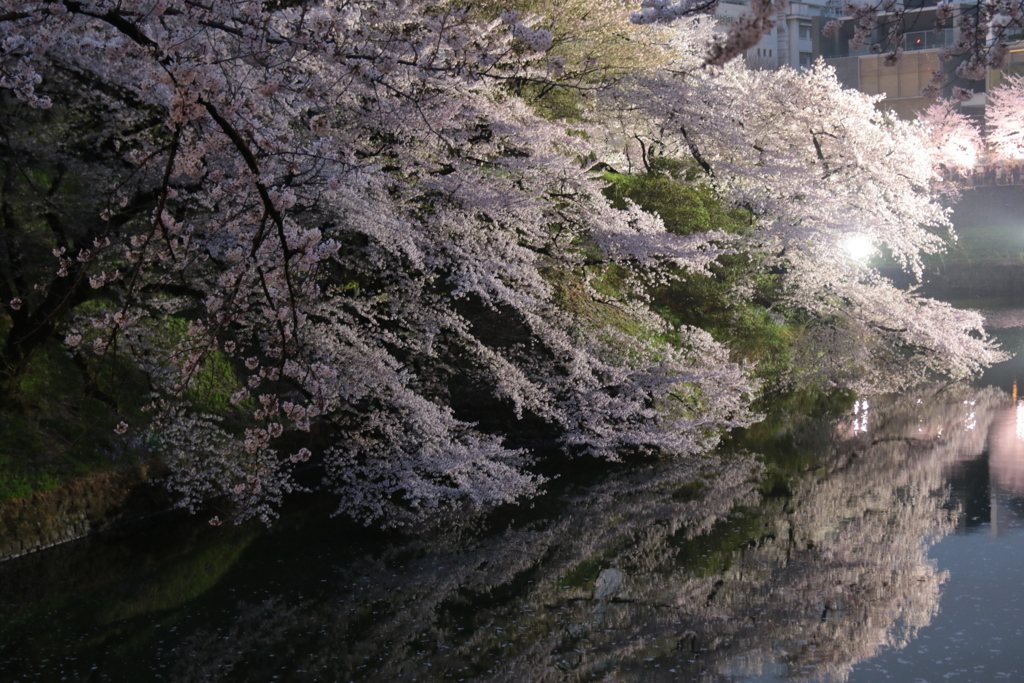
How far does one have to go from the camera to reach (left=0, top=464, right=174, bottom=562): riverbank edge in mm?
10328

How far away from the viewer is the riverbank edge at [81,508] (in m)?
10.3

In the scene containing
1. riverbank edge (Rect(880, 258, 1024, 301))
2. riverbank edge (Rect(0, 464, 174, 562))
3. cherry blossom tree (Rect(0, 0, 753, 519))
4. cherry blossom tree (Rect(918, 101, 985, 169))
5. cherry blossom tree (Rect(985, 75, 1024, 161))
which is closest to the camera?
cherry blossom tree (Rect(0, 0, 753, 519))

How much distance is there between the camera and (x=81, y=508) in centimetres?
1097

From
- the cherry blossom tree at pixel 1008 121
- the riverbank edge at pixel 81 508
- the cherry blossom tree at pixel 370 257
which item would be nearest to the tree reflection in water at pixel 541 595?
the riverbank edge at pixel 81 508

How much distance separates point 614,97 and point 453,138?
17.2ft

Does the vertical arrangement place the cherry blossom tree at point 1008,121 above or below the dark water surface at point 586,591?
above

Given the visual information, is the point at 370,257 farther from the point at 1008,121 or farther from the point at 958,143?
the point at 1008,121

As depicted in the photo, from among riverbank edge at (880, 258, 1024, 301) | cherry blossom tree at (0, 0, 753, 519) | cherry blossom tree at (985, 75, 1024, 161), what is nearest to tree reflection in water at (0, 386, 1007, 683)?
cherry blossom tree at (0, 0, 753, 519)

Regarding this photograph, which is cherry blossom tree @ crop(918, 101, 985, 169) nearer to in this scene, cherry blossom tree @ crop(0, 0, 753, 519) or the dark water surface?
the dark water surface

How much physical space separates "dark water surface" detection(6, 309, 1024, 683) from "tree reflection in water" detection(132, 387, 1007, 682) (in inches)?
1.0

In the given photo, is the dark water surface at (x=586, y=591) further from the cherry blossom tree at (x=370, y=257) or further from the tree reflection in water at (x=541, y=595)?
the cherry blossom tree at (x=370, y=257)

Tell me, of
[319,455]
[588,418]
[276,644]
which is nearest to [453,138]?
[588,418]

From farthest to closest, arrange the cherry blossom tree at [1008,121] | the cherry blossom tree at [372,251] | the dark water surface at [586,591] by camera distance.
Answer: the cherry blossom tree at [1008,121] < the cherry blossom tree at [372,251] < the dark water surface at [586,591]

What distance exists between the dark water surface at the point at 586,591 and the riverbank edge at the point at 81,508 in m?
0.25
